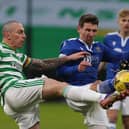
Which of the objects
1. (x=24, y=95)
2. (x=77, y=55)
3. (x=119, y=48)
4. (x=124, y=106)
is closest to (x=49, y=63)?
(x=77, y=55)

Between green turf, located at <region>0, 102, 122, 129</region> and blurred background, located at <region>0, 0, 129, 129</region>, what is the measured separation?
0.59 metres

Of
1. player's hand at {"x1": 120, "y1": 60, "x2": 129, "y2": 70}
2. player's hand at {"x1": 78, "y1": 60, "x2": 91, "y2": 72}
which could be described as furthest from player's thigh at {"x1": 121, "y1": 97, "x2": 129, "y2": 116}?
player's hand at {"x1": 78, "y1": 60, "x2": 91, "y2": 72}

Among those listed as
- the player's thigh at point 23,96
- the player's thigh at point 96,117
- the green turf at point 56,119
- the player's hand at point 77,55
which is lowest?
the green turf at point 56,119

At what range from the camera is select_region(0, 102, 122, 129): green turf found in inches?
483

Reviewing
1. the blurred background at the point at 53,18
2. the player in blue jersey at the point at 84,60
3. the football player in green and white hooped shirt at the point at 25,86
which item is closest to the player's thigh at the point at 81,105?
the player in blue jersey at the point at 84,60

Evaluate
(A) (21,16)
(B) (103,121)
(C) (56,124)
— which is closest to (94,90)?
(B) (103,121)

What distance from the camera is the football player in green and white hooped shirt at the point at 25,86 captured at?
768 cm

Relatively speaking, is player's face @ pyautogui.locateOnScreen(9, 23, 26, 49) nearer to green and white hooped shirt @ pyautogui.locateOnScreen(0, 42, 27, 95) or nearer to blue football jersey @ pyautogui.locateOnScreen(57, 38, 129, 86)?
green and white hooped shirt @ pyautogui.locateOnScreen(0, 42, 27, 95)

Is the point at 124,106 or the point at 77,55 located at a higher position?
the point at 77,55

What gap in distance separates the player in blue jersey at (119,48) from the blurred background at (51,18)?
6.54 metres

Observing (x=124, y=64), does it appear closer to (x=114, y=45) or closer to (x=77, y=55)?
(x=114, y=45)

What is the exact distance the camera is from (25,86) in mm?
8047

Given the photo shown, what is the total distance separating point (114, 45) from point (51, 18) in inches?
273

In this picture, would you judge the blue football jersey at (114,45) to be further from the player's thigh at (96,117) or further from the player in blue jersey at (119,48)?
the player's thigh at (96,117)
